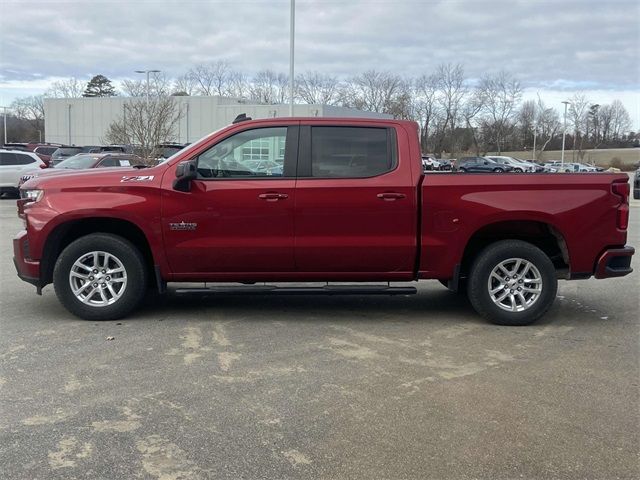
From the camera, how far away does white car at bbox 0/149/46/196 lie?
22453 mm

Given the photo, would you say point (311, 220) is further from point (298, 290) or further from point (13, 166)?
point (13, 166)

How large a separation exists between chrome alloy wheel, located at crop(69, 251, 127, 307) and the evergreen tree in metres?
111

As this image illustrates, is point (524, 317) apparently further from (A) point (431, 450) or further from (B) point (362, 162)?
(A) point (431, 450)

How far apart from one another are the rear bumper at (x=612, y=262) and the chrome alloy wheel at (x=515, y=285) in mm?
616

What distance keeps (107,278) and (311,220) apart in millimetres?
2052

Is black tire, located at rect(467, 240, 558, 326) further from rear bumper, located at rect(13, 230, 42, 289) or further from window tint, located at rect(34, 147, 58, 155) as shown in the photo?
window tint, located at rect(34, 147, 58, 155)

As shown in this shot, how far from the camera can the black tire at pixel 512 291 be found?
596 cm

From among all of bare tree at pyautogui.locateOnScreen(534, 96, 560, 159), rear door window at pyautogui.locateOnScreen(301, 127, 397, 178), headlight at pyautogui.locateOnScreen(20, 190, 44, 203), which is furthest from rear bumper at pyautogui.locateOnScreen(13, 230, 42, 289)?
bare tree at pyautogui.locateOnScreen(534, 96, 560, 159)

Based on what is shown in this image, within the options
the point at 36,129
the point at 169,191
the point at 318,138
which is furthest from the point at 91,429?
the point at 36,129

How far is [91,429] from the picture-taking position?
367 centimetres

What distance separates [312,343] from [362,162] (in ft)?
5.97

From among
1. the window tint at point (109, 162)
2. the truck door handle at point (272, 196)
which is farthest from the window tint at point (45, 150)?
the truck door handle at point (272, 196)

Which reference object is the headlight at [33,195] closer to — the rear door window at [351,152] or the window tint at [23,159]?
the rear door window at [351,152]

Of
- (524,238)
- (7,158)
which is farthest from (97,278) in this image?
(7,158)
